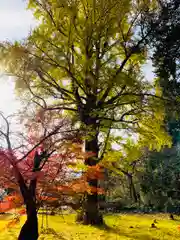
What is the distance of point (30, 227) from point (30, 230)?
77 mm

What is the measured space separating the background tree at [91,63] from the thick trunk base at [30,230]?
136 inches

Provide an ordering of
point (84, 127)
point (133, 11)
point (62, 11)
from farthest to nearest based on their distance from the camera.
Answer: point (133, 11)
point (62, 11)
point (84, 127)

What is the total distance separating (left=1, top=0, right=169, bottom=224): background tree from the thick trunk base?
3.45m

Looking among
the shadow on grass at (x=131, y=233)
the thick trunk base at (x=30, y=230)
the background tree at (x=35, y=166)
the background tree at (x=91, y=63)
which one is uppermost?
the background tree at (x=91, y=63)

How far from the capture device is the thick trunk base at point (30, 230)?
713cm

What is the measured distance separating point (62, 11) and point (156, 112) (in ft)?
18.2

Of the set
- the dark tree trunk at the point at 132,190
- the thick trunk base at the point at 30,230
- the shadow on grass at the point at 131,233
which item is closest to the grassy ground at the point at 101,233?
the shadow on grass at the point at 131,233

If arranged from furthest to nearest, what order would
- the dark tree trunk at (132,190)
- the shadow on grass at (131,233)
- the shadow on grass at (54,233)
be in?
the dark tree trunk at (132,190)
the shadow on grass at (131,233)
the shadow on grass at (54,233)

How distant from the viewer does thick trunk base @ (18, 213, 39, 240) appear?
Result: 23.4ft

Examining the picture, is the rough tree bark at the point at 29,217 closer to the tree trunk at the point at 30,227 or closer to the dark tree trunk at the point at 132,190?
the tree trunk at the point at 30,227

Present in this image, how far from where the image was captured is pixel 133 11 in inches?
455

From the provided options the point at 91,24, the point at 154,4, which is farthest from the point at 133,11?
the point at 91,24

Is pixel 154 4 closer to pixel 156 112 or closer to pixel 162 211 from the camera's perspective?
pixel 156 112

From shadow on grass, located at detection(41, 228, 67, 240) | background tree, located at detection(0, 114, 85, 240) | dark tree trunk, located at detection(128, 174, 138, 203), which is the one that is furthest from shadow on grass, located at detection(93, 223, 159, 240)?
dark tree trunk, located at detection(128, 174, 138, 203)
